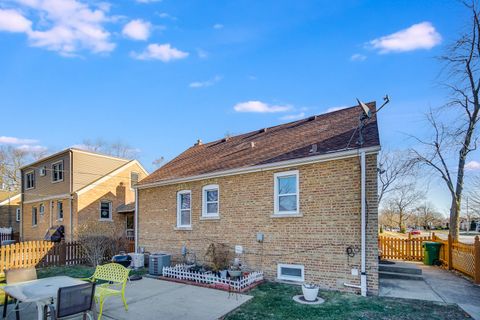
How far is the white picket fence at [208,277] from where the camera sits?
9.06 m

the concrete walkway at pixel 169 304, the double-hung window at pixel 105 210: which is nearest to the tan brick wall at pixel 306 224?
the concrete walkway at pixel 169 304

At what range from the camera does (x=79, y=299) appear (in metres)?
5.29

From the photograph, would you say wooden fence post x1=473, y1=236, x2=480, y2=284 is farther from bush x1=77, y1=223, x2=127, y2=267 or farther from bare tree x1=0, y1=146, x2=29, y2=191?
bare tree x1=0, y1=146, x2=29, y2=191

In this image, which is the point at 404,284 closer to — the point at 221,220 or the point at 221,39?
the point at 221,220

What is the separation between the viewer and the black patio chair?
196 inches

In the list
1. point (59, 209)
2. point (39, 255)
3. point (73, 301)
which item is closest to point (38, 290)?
→ point (73, 301)

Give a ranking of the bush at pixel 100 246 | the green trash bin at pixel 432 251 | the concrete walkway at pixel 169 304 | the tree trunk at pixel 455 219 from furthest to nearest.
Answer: the tree trunk at pixel 455 219, the bush at pixel 100 246, the green trash bin at pixel 432 251, the concrete walkway at pixel 169 304

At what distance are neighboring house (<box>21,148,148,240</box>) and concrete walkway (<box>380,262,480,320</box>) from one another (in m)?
16.2

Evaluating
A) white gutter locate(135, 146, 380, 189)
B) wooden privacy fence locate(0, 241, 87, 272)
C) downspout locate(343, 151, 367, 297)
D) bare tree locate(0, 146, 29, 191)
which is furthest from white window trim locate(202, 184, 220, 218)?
bare tree locate(0, 146, 29, 191)

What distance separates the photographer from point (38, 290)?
19.1ft

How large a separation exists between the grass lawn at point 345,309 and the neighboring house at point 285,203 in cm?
86

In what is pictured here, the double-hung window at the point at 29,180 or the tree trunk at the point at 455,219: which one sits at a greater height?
the double-hung window at the point at 29,180

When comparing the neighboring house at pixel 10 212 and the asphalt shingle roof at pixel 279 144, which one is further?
the neighboring house at pixel 10 212

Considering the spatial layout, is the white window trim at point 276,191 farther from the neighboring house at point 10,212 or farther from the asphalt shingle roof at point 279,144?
the neighboring house at point 10,212
